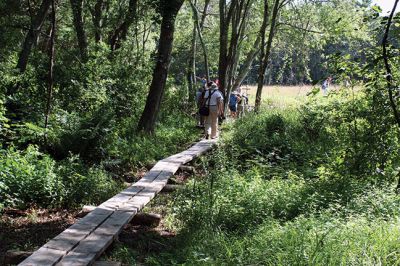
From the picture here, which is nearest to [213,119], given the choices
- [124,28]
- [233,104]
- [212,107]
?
[212,107]

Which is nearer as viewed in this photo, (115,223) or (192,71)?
(115,223)

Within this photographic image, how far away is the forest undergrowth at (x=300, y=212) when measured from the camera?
402 cm

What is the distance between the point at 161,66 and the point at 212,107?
7.37 ft

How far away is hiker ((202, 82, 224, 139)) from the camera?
44.5ft

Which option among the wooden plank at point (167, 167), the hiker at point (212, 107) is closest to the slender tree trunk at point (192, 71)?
the hiker at point (212, 107)

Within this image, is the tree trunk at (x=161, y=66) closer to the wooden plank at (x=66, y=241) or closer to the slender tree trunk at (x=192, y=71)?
the wooden plank at (x=66, y=241)

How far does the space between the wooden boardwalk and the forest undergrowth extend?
0.31 metres

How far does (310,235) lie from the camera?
4.43 meters

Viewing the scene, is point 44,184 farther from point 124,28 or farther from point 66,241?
point 124,28

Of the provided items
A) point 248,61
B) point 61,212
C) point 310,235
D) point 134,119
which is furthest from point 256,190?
point 248,61

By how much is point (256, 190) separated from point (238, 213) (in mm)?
903

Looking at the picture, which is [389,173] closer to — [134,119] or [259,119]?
[259,119]

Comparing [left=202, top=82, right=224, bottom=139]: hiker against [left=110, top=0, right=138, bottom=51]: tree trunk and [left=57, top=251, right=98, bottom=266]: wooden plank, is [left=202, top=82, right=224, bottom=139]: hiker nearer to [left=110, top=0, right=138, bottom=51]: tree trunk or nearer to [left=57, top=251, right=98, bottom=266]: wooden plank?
[left=110, top=0, right=138, bottom=51]: tree trunk

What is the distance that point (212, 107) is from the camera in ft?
44.5
